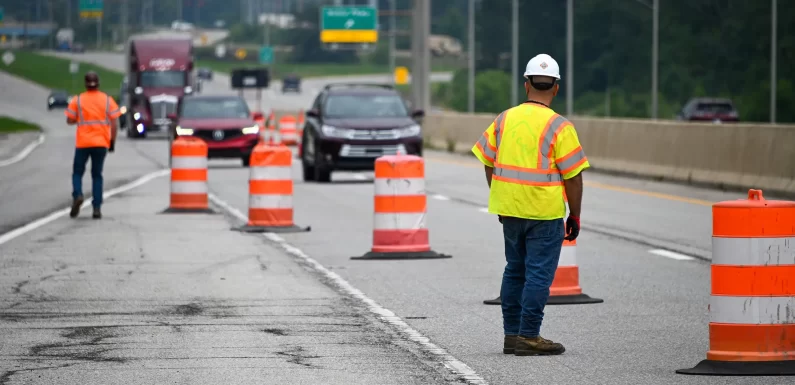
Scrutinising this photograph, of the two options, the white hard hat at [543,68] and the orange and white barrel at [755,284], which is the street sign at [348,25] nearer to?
the white hard hat at [543,68]

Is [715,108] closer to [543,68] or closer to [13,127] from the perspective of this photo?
[13,127]

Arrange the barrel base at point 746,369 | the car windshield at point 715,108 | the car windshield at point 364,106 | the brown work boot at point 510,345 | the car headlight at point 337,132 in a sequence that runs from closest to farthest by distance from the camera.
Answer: the barrel base at point 746,369, the brown work boot at point 510,345, the car headlight at point 337,132, the car windshield at point 364,106, the car windshield at point 715,108

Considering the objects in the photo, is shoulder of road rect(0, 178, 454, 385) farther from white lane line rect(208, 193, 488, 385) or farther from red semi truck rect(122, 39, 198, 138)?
red semi truck rect(122, 39, 198, 138)

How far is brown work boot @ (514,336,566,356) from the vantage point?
30.0 ft

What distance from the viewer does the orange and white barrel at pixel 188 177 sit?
21.2 m

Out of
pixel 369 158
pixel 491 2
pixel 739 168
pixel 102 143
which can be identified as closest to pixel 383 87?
pixel 369 158

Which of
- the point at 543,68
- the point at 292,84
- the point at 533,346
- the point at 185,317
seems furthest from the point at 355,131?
the point at 292,84

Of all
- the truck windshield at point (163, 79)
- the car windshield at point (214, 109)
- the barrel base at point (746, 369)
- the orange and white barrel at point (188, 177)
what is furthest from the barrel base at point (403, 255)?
the truck windshield at point (163, 79)

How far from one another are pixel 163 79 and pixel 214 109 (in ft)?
75.5

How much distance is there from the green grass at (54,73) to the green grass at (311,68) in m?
18.3

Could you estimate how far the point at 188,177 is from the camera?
69.8 ft

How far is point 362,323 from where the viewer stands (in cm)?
1056

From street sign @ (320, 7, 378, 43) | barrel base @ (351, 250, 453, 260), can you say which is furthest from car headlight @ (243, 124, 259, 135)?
street sign @ (320, 7, 378, 43)

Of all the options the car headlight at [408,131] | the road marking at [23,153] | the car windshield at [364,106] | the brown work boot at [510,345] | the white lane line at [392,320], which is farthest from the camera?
the road marking at [23,153]
